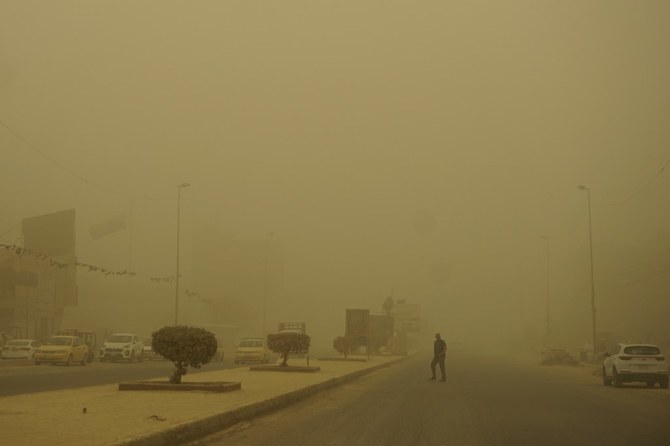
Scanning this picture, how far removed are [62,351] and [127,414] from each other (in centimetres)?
3099

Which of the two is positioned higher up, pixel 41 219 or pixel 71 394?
pixel 41 219

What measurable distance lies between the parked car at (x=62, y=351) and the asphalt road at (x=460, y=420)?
21527 millimetres

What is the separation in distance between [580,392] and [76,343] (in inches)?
1078

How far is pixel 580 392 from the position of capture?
1153 inches

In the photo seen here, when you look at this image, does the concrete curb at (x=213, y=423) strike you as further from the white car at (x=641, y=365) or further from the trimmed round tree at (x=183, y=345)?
the white car at (x=641, y=365)

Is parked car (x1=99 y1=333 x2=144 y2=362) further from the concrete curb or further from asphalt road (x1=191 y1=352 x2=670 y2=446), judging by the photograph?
the concrete curb

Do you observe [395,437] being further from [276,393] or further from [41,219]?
[41,219]

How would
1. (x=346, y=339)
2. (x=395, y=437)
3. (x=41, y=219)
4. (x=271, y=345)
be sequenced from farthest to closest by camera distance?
1. (x=41, y=219)
2. (x=346, y=339)
3. (x=271, y=345)
4. (x=395, y=437)

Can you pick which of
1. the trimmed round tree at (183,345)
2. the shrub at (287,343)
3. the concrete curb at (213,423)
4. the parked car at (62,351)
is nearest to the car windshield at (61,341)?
the parked car at (62,351)

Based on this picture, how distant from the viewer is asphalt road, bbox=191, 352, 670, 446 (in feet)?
46.1

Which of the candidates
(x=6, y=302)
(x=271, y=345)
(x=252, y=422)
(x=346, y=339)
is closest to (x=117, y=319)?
(x=6, y=302)

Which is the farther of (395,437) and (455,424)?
(455,424)

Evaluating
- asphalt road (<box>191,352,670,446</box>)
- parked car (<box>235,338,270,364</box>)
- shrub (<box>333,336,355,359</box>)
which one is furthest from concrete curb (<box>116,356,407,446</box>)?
shrub (<box>333,336,355,359</box>)

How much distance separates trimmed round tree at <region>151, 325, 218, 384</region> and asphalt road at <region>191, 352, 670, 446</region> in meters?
2.92
